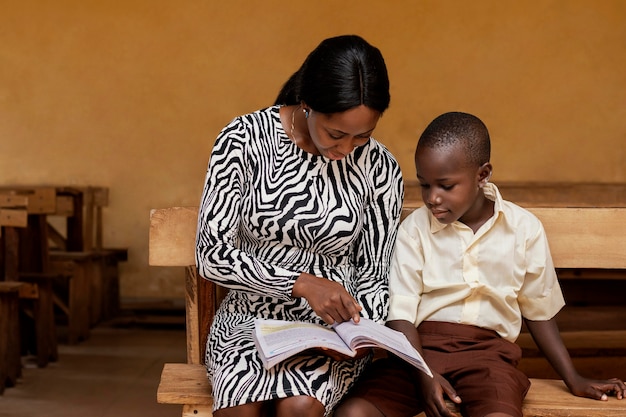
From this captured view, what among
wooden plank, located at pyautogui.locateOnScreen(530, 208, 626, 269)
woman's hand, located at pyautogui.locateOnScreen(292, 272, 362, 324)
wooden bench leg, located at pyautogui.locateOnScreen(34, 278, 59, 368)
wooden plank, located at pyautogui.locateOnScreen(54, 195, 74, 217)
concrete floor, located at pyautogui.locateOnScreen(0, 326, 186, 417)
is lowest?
concrete floor, located at pyautogui.locateOnScreen(0, 326, 186, 417)

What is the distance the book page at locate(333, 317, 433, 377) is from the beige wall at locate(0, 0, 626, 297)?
5076 millimetres

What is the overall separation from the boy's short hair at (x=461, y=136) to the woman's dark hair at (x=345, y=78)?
0.17m

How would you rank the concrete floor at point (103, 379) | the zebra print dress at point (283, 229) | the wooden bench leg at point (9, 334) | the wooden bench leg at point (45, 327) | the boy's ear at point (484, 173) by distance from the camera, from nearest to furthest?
1. the zebra print dress at point (283, 229)
2. the boy's ear at point (484, 173)
3. the concrete floor at point (103, 379)
4. the wooden bench leg at point (9, 334)
5. the wooden bench leg at point (45, 327)

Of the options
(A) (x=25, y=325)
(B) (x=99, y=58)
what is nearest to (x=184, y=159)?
(B) (x=99, y=58)

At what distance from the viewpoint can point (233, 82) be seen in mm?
7344

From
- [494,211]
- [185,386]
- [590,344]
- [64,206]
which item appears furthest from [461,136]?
[64,206]

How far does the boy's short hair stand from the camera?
2.35 meters

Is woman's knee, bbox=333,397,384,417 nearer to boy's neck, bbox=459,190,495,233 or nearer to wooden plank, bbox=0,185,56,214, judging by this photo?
boy's neck, bbox=459,190,495,233

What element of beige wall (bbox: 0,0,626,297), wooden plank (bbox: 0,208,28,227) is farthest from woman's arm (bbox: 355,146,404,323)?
beige wall (bbox: 0,0,626,297)

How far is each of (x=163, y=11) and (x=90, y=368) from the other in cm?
326

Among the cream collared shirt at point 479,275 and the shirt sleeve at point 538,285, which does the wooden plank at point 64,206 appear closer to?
the cream collared shirt at point 479,275

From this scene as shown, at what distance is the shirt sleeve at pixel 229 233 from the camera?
225cm

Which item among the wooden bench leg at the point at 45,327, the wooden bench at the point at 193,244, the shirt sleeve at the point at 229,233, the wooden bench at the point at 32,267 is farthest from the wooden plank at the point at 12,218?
the shirt sleeve at the point at 229,233

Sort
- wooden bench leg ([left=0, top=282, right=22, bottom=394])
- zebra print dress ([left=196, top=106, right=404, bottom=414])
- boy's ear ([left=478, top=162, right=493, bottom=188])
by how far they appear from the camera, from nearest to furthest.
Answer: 1. zebra print dress ([left=196, top=106, right=404, bottom=414])
2. boy's ear ([left=478, top=162, right=493, bottom=188])
3. wooden bench leg ([left=0, top=282, right=22, bottom=394])
